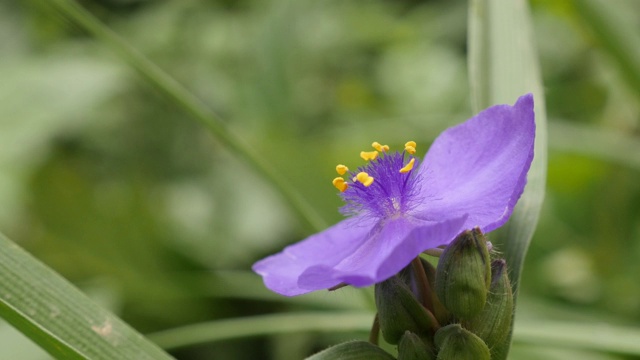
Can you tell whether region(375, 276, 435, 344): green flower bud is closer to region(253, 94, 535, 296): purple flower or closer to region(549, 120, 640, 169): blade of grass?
region(253, 94, 535, 296): purple flower

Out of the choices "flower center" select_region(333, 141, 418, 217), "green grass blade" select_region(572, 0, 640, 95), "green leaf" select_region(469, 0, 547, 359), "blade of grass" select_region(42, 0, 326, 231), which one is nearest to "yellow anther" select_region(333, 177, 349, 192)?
"flower center" select_region(333, 141, 418, 217)

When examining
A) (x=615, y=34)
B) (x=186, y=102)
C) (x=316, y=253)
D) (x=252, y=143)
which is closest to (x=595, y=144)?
(x=615, y=34)

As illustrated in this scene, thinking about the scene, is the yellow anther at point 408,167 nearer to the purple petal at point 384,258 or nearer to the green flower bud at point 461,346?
the purple petal at point 384,258

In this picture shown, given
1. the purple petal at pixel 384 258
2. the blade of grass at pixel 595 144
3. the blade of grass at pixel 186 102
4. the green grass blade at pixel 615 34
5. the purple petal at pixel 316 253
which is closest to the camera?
the purple petal at pixel 384 258

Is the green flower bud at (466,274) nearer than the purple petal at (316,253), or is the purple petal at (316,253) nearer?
the green flower bud at (466,274)

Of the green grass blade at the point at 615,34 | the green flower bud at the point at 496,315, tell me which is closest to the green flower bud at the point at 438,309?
the green flower bud at the point at 496,315

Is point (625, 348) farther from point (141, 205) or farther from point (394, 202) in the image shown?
point (141, 205)

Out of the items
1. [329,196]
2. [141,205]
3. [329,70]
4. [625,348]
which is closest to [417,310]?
[625,348]
